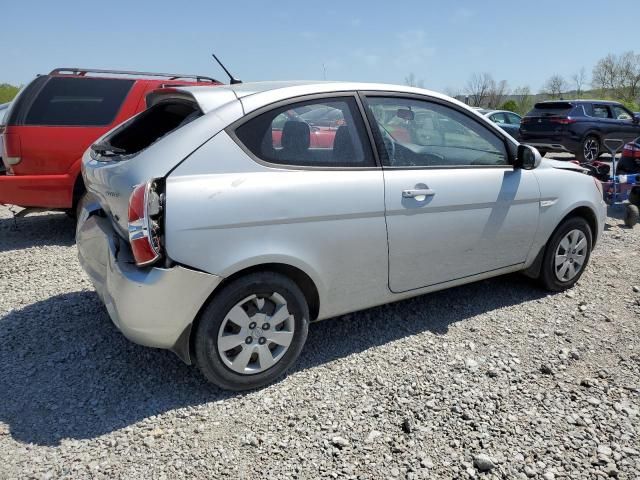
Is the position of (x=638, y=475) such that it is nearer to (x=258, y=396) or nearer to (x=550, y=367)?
(x=550, y=367)

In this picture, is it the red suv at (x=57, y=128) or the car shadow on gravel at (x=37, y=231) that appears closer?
the red suv at (x=57, y=128)

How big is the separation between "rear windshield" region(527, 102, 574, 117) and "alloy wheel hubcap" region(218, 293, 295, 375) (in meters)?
13.5

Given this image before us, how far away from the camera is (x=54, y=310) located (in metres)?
Answer: 3.94

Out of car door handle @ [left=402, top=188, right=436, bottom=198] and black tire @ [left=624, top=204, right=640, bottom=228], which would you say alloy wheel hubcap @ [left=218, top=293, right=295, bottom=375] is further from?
black tire @ [left=624, top=204, right=640, bottom=228]

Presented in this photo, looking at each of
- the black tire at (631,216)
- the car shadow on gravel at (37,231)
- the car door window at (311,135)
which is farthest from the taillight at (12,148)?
the black tire at (631,216)

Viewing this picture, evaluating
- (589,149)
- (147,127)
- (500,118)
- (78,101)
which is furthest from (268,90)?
(500,118)

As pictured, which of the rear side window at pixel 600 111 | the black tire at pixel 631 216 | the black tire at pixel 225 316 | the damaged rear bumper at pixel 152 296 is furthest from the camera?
the rear side window at pixel 600 111

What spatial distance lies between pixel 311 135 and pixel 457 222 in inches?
46.4

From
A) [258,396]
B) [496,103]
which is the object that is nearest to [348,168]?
[258,396]

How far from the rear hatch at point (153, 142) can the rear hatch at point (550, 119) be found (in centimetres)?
1301

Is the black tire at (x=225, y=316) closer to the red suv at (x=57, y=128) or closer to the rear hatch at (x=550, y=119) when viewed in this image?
the red suv at (x=57, y=128)

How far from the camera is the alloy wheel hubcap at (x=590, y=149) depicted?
13906mm

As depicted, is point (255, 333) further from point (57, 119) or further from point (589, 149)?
point (589, 149)

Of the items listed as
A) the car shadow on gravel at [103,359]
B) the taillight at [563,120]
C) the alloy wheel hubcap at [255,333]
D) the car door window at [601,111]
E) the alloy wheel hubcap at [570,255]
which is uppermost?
the car door window at [601,111]
